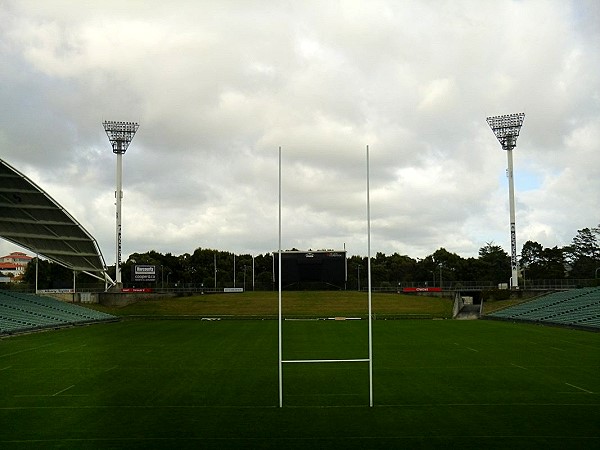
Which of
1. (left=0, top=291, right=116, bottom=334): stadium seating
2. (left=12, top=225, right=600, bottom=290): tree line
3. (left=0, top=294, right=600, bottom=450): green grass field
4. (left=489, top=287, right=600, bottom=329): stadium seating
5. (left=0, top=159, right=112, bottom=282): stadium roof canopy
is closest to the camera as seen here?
(left=0, top=294, right=600, bottom=450): green grass field

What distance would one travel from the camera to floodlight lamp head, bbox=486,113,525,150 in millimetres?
65312

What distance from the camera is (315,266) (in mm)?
70188

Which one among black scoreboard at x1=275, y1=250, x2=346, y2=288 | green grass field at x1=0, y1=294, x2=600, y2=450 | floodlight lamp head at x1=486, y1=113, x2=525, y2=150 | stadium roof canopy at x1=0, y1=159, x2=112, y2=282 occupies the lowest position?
green grass field at x1=0, y1=294, x2=600, y2=450

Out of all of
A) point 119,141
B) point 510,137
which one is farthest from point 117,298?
point 510,137

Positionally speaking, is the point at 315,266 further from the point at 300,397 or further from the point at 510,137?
the point at 300,397

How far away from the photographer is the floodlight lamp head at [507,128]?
214 feet

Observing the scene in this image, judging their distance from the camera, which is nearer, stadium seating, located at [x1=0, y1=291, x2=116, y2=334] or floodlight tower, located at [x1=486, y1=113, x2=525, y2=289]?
stadium seating, located at [x1=0, y1=291, x2=116, y2=334]

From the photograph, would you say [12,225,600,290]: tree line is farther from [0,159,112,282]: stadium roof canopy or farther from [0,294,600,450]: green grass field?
[0,294,600,450]: green grass field

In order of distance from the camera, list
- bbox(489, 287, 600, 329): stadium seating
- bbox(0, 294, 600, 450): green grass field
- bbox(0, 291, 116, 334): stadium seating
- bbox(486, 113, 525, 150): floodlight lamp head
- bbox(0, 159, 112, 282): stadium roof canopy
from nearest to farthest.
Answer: bbox(0, 294, 600, 450): green grass field
bbox(0, 291, 116, 334): stadium seating
bbox(489, 287, 600, 329): stadium seating
bbox(0, 159, 112, 282): stadium roof canopy
bbox(486, 113, 525, 150): floodlight lamp head

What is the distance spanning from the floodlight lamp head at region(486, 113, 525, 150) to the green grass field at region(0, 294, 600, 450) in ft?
129

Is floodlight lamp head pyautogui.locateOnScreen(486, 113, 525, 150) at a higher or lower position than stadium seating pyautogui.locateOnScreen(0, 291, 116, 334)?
higher

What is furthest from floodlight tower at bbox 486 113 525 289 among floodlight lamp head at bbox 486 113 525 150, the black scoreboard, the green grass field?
the green grass field

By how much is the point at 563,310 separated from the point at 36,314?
39.3 metres

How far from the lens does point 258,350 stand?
27891 millimetres
